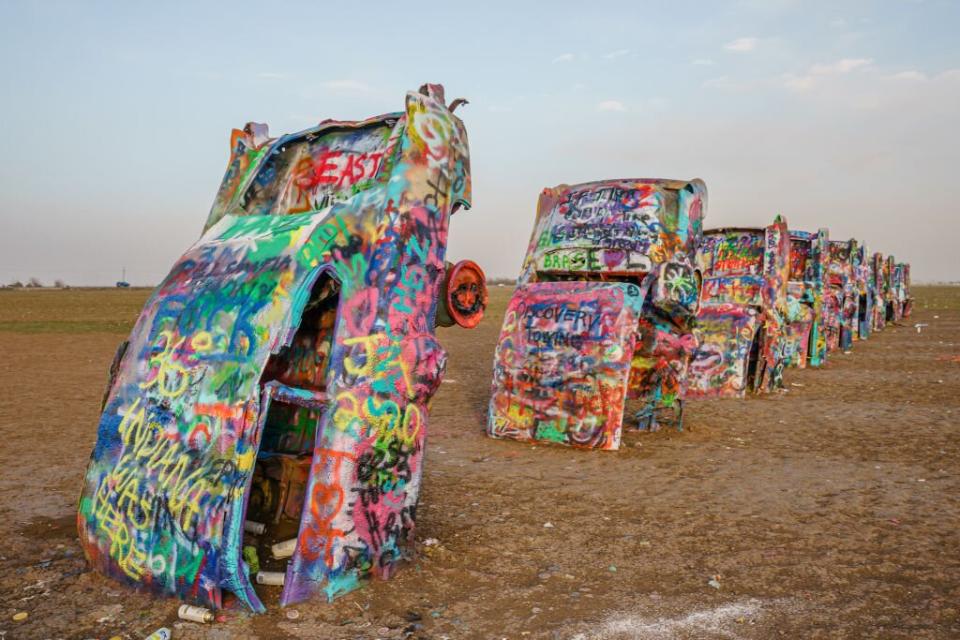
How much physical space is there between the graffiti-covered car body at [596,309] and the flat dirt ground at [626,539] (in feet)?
1.50

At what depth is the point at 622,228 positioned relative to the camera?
28.7ft

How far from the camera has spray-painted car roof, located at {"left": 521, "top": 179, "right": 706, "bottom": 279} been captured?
8664mm

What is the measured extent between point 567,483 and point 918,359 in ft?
48.8

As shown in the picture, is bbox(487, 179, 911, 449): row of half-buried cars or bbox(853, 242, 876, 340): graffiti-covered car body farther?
bbox(853, 242, 876, 340): graffiti-covered car body

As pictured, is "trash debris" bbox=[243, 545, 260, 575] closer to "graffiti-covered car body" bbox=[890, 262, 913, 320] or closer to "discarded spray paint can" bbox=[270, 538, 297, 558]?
"discarded spray paint can" bbox=[270, 538, 297, 558]

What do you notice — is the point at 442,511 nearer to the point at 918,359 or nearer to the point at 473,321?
the point at 473,321

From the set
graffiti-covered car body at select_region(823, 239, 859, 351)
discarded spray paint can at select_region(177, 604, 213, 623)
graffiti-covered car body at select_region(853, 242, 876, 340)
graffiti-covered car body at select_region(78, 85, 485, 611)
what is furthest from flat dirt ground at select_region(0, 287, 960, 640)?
graffiti-covered car body at select_region(853, 242, 876, 340)

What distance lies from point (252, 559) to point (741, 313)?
939 centimetres

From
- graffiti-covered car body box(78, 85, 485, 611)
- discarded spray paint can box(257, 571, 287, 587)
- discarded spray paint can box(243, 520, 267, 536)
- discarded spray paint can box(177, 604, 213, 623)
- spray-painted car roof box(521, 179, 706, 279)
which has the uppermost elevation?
spray-painted car roof box(521, 179, 706, 279)

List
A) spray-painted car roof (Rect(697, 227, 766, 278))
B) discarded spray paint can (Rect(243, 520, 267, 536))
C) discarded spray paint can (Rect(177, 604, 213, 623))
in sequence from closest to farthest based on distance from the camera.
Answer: discarded spray paint can (Rect(177, 604, 213, 623)) → discarded spray paint can (Rect(243, 520, 267, 536)) → spray-painted car roof (Rect(697, 227, 766, 278))

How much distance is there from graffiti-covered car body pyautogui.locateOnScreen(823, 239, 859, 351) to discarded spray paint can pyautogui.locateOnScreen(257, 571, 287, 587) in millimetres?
18335

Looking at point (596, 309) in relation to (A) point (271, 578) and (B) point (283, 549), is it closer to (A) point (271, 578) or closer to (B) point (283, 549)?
(B) point (283, 549)

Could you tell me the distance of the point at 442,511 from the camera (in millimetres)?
5824

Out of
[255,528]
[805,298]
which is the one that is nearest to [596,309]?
[255,528]
